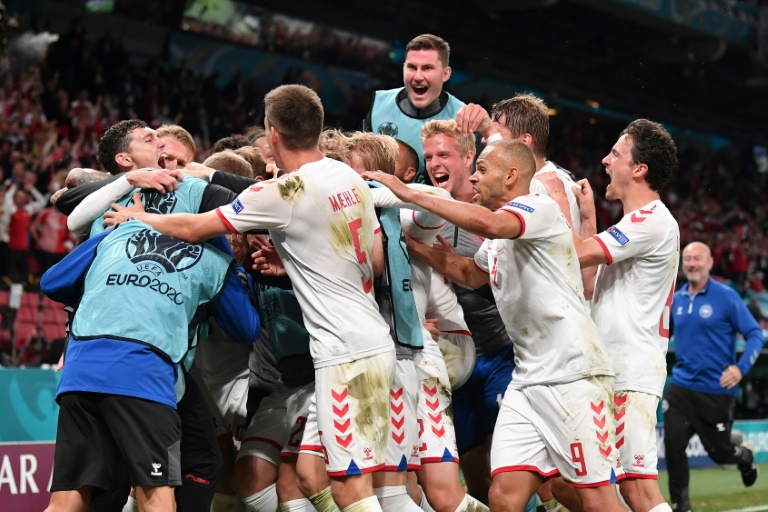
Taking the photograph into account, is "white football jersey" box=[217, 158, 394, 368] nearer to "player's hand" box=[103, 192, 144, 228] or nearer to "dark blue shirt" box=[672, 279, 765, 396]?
"player's hand" box=[103, 192, 144, 228]

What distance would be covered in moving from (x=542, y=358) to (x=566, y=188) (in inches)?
53.0

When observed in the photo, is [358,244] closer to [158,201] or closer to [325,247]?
[325,247]

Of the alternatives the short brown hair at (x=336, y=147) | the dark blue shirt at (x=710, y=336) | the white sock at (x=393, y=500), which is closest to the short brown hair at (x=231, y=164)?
the short brown hair at (x=336, y=147)

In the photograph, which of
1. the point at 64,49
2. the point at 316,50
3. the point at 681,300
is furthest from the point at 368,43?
the point at 681,300

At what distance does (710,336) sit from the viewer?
429 inches

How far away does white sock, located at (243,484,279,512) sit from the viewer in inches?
232

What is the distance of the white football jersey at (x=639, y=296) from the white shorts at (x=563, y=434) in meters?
0.41

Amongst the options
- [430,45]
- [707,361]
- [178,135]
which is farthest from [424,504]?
[707,361]

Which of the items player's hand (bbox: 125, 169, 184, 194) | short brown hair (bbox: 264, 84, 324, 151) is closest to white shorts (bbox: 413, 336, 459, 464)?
short brown hair (bbox: 264, 84, 324, 151)

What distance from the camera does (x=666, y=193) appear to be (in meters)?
30.1

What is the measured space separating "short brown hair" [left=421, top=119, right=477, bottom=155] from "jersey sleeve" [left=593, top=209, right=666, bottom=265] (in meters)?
1.05

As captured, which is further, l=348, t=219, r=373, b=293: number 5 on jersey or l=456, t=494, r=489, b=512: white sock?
l=456, t=494, r=489, b=512: white sock

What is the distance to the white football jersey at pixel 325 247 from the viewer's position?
480 centimetres

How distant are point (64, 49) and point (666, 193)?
61.6 ft
